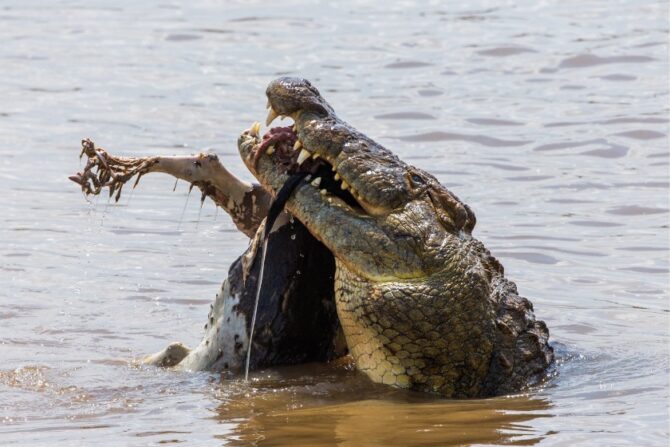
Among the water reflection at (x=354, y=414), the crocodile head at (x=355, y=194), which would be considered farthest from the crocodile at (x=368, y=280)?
the water reflection at (x=354, y=414)

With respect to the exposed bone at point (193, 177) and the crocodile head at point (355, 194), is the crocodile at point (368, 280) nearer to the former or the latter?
the crocodile head at point (355, 194)

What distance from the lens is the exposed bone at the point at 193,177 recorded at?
21.0 feet

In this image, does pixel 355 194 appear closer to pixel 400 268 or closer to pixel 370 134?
pixel 400 268

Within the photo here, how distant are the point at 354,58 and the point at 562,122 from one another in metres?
3.45

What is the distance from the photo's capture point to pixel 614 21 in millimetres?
17703

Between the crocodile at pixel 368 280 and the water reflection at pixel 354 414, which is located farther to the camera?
the crocodile at pixel 368 280

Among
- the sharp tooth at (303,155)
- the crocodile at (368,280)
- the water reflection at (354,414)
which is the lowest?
the water reflection at (354,414)

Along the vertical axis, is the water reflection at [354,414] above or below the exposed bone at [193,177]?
below

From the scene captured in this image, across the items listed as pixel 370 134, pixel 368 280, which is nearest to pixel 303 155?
pixel 368 280

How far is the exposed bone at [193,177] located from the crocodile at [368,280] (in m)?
0.14

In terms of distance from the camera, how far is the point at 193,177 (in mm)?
6449

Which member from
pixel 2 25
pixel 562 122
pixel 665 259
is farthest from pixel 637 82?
pixel 2 25

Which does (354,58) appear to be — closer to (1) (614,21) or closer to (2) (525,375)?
(1) (614,21)

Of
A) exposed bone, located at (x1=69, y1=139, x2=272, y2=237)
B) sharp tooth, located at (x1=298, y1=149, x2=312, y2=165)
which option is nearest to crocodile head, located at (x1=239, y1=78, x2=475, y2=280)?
sharp tooth, located at (x1=298, y1=149, x2=312, y2=165)
